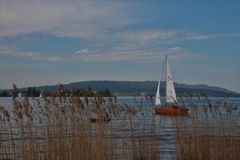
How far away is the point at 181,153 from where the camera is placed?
39.1 feet

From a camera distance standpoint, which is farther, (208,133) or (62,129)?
(208,133)

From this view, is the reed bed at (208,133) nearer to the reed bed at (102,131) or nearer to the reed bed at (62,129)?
the reed bed at (102,131)

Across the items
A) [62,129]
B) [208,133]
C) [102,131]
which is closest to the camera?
[62,129]

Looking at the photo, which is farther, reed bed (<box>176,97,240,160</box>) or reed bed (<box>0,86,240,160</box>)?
reed bed (<box>176,97,240,160</box>)

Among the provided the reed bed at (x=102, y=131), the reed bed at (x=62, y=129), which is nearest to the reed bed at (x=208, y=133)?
the reed bed at (x=102, y=131)

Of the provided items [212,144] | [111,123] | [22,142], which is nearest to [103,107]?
[111,123]

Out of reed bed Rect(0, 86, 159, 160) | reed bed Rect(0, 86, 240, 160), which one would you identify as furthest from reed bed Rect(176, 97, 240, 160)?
reed bed Rect(0, 86, 159, 160)

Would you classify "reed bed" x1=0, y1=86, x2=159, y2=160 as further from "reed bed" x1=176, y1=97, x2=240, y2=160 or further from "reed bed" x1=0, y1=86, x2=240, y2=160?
"reed bed" x1=176, y1=97, x2=240, y2=160

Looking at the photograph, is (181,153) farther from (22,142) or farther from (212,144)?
(22,142)

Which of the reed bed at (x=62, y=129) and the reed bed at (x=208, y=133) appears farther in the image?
the reed bed at (x=208, y=133)

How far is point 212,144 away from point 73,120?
11.9ft

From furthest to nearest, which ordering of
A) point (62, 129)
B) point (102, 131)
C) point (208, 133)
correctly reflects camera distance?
point (208, 133), point (102, 131), point (62, 129)

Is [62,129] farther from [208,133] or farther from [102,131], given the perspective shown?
[208,133]

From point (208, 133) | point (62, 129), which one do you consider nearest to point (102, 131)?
point (62, 129)
